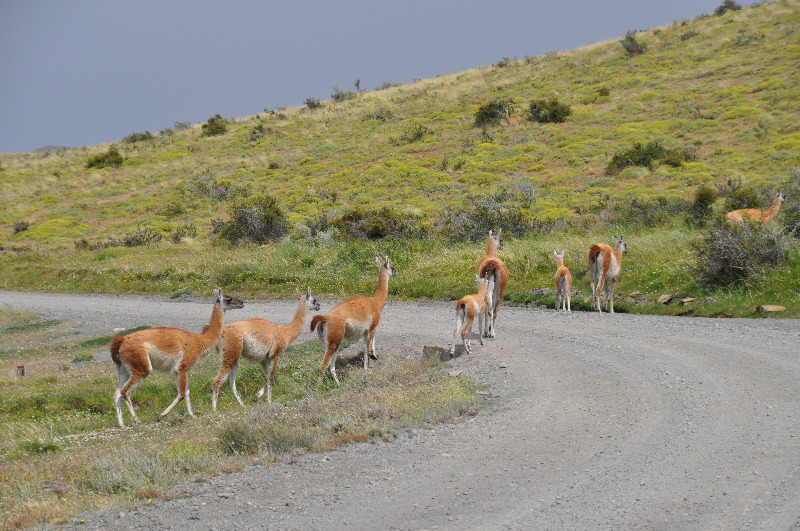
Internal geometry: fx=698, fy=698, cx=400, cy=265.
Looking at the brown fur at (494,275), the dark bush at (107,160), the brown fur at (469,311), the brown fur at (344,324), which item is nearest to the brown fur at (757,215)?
the brown fur at (494,275)

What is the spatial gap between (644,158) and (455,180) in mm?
11363

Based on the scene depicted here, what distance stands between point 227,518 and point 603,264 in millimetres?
12792

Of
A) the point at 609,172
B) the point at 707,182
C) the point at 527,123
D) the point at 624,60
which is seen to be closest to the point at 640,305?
the point at 707,182

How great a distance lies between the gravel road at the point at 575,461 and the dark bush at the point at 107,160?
59.7 meters

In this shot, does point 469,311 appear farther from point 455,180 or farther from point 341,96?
point 341,96

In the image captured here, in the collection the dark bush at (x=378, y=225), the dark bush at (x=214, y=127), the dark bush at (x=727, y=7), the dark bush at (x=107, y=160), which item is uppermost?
the dark bush at (x=727, y=7)

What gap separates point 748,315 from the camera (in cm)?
1548

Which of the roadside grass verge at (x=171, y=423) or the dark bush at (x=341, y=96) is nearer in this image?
the roadside grass verge at (x=171, y=423)

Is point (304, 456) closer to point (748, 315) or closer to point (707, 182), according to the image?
point (748, 315)

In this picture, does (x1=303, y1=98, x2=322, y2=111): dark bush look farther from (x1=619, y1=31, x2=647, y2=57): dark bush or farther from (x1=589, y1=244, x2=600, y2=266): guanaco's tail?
(x1=589, y1=244, x2=600, y2=266): guanaco's tail

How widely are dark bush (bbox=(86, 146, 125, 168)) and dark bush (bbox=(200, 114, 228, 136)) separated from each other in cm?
924

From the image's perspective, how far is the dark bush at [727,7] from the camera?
6997cm

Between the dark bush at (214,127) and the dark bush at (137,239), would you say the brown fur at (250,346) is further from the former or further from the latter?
the dark bush at (214,127)

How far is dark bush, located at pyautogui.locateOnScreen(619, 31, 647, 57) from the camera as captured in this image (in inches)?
2586
